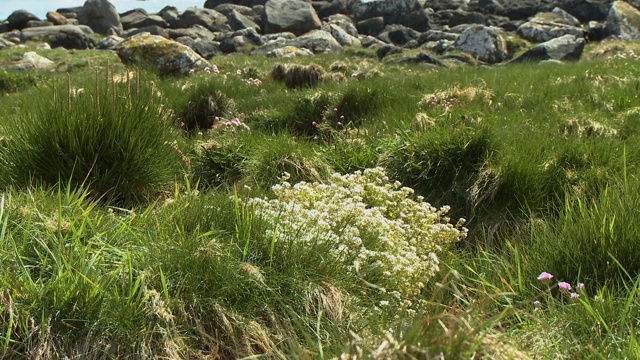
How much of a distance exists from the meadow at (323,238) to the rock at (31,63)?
1387cm

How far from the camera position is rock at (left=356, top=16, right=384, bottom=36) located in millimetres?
48250

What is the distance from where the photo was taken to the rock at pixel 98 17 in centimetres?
4753

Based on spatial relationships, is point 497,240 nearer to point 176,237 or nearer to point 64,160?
point 176,237

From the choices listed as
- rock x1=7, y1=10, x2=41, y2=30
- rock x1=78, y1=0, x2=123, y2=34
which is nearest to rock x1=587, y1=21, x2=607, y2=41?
rock x1=78, y1=0, x2=123, y2=34

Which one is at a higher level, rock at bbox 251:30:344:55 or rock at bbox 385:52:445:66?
rock at bbox 385:52:445:66

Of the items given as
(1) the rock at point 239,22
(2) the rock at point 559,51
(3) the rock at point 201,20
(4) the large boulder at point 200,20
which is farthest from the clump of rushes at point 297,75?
(4) the large boulder at point 200,20

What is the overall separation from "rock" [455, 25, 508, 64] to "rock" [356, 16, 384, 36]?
20521mm

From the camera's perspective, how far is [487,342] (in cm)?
262

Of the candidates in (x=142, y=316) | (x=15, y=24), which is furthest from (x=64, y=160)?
(x=15, y=24)

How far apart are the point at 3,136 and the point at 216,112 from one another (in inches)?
155

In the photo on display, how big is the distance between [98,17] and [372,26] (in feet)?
69.2

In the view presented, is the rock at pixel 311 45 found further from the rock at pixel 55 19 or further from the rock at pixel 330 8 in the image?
the rock at pixel 330 8

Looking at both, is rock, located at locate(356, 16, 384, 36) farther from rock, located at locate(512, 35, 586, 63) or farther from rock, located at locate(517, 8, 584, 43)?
rock, located at locate(512, 35, 586, 63)

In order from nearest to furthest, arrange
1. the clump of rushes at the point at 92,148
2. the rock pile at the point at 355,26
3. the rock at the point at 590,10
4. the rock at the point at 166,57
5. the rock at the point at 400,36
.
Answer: the clump of rushes at the point at 92,148 → the rock at the point at 166,57 → the rock pile at the point at 355,26 → the rock at the point at 400,36 → the rock at the point at 590,10
